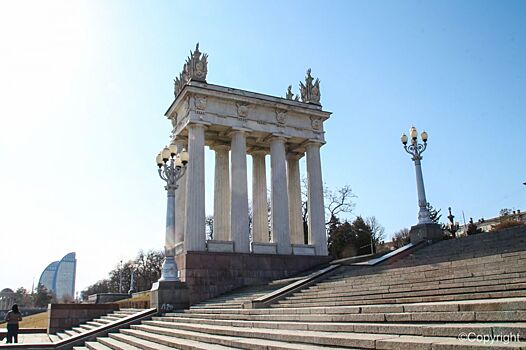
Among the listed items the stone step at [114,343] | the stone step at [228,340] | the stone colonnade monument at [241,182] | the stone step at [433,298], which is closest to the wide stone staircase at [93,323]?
the stone colonnade monument at [241,182]

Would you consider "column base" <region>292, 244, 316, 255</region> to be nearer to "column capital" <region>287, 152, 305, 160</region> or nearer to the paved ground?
"column capital" <region>287, 152, 305, 160</region>

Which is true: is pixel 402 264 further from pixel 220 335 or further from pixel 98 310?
pixel 98 310

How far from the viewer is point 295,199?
90.3 feet

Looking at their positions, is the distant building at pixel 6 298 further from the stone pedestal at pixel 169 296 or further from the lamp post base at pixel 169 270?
the stone pedestal at pixel 169 296

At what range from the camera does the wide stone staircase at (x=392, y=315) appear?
5.50 metres

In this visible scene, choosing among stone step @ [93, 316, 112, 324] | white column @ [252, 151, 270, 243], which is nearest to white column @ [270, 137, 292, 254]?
white column @ [252, 151, 270, 243]

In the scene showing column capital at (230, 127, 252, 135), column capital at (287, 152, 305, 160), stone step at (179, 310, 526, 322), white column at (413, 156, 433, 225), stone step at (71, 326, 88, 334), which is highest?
column capital at (230, 127, 252, 135)

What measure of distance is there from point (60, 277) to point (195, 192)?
547 feet

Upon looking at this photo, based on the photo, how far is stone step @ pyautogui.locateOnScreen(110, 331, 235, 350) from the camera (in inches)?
346

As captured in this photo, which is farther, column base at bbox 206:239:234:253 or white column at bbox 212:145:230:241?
white column at bbox 212:145:230:241

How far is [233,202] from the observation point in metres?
23.3

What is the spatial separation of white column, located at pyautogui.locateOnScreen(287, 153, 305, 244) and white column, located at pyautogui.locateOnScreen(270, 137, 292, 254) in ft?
8.07

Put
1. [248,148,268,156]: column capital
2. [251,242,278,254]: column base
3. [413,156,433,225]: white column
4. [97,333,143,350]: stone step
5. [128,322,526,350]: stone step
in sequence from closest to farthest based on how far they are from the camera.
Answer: [128,322,526,350]: stone step < [97,333,143,350]: stone step < [413,156,433,225]: white column < [251,242,278,254]: column base < [248,148,268,156]: column capital

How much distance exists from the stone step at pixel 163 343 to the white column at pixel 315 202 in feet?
44.8
